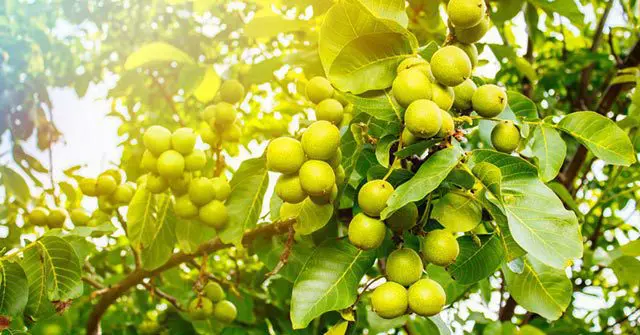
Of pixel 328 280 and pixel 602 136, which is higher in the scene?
pixel 602 136

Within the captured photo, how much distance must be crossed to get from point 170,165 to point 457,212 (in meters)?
0.76

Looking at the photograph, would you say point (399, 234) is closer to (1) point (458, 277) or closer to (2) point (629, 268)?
(1) point (458, 277)

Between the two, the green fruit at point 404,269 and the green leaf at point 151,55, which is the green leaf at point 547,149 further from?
the green leaf at point 151,55

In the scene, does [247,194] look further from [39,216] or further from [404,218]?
[39,216]

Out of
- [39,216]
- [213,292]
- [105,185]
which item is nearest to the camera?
[105,185]

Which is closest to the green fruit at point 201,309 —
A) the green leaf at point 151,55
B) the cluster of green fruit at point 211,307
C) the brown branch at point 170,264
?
the cluster of green fruit at point 211,307

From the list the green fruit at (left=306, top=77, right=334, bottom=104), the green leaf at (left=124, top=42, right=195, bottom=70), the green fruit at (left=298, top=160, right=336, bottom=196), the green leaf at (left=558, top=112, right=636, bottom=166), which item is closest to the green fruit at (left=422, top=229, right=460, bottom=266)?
the green fruit at (left=298, top=160, right=336, bottom=196)

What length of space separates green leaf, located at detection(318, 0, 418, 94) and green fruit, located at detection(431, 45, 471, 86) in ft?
0.28

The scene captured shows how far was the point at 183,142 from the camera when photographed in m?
1.59

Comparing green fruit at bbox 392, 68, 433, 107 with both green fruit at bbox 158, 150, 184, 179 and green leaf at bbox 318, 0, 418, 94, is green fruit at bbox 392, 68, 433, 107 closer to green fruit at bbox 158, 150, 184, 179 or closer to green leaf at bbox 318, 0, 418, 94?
green leaf at bbox 318, 0, 418, 94

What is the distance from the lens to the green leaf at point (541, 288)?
1320mm

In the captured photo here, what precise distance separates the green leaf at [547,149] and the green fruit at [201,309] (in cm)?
122

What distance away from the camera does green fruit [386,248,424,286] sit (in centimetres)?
114

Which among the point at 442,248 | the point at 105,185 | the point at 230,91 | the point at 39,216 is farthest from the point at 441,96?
the point at 39,216
